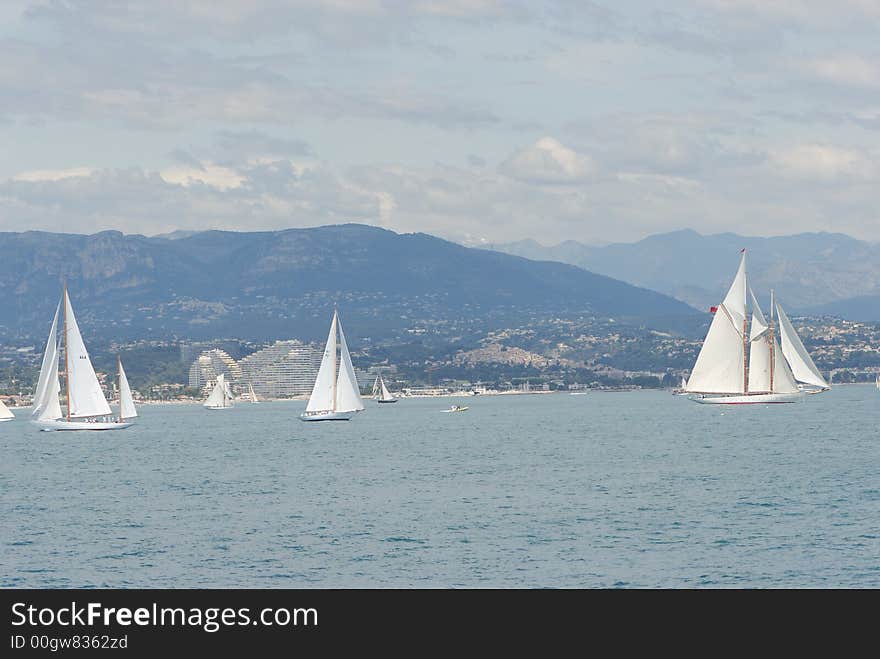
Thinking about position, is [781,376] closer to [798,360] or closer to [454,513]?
[798,360]

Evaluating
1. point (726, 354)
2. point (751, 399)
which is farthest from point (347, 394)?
point (751, 399)

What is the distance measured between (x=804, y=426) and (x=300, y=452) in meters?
47.1

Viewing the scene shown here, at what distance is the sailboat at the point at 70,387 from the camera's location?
113m

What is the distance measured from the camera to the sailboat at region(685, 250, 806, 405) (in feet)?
472

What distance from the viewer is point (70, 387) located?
11562 centimetres

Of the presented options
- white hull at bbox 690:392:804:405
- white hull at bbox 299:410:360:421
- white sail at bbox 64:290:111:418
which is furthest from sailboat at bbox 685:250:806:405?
white sail at bbox 64:290:111:418

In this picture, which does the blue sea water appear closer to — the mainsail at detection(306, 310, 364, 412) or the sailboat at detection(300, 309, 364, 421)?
the mainsail at detection(306, 310, 364, 412)

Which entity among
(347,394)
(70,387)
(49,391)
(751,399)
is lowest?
(751,399)

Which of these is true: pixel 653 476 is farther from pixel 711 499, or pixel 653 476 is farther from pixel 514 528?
pixel 514 528

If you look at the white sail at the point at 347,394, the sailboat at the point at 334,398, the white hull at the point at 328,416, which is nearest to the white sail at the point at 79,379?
the sailboat at the point at 334,398

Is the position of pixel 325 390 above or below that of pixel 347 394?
above

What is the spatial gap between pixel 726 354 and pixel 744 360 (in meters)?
2.26

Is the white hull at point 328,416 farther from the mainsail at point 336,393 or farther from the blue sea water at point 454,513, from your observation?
the blue sea water at point 454,513

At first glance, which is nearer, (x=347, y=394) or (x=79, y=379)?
(x=79, y=379)
